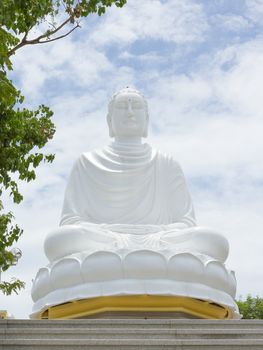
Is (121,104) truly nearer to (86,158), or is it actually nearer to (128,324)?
(86,158)

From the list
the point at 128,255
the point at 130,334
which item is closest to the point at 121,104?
the point at 128,255

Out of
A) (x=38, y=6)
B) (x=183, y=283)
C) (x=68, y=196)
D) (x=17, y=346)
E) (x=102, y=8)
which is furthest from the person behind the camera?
(x=68, y=196)

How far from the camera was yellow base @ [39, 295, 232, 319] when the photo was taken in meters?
9.02

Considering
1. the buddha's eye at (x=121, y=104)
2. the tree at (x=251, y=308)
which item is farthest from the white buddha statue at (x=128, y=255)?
the tree at (x=251, y=308)

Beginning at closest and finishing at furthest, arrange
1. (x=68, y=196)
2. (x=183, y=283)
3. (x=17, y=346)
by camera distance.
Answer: (x=17, y=346)
(x=183, y=283)
(x=68, y=196)

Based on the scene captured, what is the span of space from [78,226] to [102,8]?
2789mm

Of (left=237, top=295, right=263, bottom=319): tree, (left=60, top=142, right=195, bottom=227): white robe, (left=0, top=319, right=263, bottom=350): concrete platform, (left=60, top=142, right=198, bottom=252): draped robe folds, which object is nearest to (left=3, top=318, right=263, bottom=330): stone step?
(left=0, top=319, right=263, bottom=350): concrete platform

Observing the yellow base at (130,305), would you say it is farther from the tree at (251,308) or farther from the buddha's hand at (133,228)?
the tree at (251,308)

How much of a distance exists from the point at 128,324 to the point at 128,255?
252 cm

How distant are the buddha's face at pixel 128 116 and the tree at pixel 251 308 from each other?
11877 mm

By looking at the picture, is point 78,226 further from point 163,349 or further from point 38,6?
point 163,349

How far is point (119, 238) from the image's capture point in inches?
373

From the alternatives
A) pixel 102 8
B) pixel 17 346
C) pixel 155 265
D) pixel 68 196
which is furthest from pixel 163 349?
pixel 68 196

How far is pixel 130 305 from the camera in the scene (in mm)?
9047
